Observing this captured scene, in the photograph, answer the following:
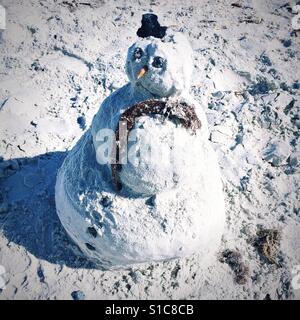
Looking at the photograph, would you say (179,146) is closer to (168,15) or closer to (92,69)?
(92,69)

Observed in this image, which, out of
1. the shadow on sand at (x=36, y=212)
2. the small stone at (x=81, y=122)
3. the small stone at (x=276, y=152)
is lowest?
the shadow on sand at (x=36, y=212)

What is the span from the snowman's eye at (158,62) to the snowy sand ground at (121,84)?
205 centimetres

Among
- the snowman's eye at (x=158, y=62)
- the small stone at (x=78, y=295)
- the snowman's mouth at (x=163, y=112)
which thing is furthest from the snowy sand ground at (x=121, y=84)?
the snowman's eye at (x=158, y=62)

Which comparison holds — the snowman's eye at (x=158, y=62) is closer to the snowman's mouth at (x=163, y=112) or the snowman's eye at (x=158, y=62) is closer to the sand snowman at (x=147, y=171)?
the sand snowman at (x=147, y=171)

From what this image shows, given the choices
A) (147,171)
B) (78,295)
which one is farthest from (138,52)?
(78,295)

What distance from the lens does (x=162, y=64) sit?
6.79 ft

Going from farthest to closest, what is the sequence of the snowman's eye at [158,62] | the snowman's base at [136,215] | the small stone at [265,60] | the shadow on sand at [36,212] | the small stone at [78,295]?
the small stone at [265,60]
the shadow on sand at [36,212]
the small stone at [78,295]
the snowman's base at [136,215]
the snowman's eye at [158,62]

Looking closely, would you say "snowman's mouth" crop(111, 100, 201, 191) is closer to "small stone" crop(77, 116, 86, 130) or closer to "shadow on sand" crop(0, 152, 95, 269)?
"shadow on sand" crop(0, 152, 95, 269)

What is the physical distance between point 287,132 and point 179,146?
2.64m

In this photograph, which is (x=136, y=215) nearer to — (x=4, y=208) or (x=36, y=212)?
(x=36, y=212)

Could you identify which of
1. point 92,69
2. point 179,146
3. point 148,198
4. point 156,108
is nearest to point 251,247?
point 148,198

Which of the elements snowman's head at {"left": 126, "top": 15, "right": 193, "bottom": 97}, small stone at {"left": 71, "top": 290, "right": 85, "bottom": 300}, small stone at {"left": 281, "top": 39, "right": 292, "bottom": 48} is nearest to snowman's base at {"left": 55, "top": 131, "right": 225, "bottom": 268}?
small stone at {"left": 71, "top": 290, "right": 85, "bottom": 300}

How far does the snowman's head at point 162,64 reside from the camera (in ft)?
6.81

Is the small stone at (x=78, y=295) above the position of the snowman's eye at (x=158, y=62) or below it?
below
